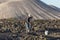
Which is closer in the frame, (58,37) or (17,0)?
(58,37)

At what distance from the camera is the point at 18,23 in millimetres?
12406

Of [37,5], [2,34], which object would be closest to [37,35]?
[2,34]

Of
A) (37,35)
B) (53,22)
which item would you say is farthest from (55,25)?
(37,35)

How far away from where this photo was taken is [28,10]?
659 inches

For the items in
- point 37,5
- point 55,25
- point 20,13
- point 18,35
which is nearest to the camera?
point 18,35

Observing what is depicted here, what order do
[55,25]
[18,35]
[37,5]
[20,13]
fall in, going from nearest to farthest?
[18,35] → [55,25] → [20,13] → [37,5]

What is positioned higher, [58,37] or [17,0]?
[17,0]

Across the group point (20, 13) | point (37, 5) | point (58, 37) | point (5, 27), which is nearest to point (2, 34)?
point (5, 27)

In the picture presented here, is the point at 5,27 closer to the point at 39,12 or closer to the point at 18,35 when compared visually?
the point at 18,35

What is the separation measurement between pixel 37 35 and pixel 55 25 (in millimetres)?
1200

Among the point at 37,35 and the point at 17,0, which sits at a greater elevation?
the point at 17,0

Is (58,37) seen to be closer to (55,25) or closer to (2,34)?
(55,25)

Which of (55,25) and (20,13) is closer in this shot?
(55,25)

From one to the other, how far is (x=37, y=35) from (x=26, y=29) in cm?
57
